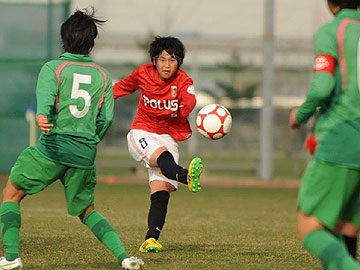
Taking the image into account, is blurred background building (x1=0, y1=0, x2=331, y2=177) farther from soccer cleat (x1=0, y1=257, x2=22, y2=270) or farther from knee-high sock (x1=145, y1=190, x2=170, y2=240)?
soccer cleat (x1=0, y1=257, x2=22, y2=270)

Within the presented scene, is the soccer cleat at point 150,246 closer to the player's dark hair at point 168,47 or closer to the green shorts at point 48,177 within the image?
the green shorts at point 48,177

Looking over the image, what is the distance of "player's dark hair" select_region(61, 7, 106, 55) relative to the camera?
6.23m

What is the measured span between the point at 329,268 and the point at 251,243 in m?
3.61

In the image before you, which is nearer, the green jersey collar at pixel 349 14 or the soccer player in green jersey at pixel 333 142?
the soccer player in green jersey at pixel 333 142

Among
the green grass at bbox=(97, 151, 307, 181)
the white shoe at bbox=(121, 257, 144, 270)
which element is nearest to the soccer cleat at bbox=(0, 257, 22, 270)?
the white shoe at bbox=(121, 257, 144, 270)

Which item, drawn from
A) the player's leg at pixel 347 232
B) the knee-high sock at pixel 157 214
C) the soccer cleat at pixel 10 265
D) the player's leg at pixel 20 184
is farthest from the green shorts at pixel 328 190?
the knee-high sock at pixel 157 214

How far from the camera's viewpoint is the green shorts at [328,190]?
4.82m

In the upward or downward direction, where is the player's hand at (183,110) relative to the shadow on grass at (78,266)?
upward

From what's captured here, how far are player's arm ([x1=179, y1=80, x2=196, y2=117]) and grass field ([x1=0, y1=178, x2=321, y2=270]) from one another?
1240mm

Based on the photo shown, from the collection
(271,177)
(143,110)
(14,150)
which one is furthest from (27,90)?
(143,110)

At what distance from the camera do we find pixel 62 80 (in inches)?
241

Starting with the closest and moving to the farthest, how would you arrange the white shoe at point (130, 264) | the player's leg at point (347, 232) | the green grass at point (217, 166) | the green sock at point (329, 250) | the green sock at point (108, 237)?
the green sock at point (329, 250)
the player's leg at point (347, 232)
the white shoe at point (130, 264)
the green sock at point (108, 237)
the green grass at point (217, 166)

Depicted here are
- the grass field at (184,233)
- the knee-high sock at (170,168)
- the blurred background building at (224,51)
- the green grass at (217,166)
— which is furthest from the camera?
the blurred background building at (224,51)

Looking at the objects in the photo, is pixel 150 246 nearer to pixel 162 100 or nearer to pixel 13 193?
pixel 162 100
